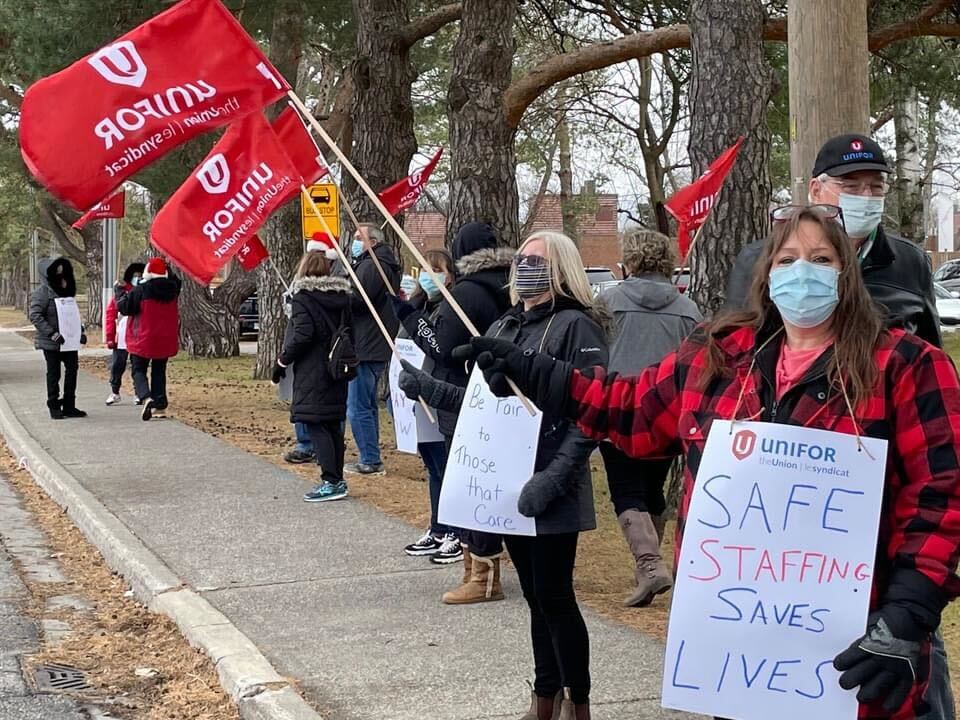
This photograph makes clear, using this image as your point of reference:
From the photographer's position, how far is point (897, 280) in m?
3.75

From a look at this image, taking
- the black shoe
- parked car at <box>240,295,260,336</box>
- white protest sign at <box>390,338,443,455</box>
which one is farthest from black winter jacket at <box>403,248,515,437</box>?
parked car at <box>240,295,260,336</box>

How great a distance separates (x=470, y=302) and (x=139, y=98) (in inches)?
71.4

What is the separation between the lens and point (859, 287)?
3133 mm

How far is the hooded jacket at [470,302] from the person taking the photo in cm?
675

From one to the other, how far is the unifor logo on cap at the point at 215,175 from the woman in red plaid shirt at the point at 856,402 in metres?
4.61

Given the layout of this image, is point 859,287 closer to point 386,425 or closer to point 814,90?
point 814,90

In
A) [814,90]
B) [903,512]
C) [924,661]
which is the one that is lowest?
[924,661]

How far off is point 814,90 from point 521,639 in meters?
2.66

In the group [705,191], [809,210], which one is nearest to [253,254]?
[705,191]

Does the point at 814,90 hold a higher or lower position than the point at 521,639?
higher

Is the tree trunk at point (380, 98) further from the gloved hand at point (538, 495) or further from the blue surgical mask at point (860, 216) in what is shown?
the blue surgical mask at point (860, 216)

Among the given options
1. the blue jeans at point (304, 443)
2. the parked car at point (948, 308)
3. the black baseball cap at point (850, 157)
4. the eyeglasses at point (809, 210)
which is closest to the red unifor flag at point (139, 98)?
the black baseball cap at point (850, 157)

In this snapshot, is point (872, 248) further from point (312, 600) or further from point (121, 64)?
point (312, 600)

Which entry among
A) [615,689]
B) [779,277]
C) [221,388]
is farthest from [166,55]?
[221,388]
